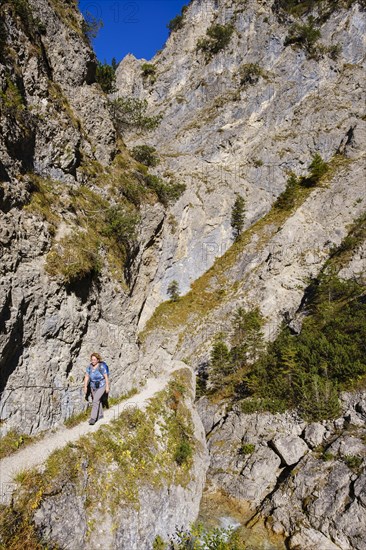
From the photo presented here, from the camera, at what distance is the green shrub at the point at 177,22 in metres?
76.2

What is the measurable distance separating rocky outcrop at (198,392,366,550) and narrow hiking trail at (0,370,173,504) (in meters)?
9.19

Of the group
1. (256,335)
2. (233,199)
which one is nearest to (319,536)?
(256,335)

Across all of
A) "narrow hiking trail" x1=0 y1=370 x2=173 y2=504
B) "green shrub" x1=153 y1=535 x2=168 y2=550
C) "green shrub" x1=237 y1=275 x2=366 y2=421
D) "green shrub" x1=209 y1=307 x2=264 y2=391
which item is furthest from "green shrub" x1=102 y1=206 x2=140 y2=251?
"green shrub" x1=153 y1=535 x2=168 y2=550

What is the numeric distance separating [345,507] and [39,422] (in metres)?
14.6

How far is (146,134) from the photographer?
5788 centimetres

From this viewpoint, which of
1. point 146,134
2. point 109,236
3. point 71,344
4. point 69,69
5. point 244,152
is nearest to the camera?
point 71,344

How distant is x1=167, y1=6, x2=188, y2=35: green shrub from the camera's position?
250 ft

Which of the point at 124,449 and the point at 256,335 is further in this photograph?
the point at 256,335

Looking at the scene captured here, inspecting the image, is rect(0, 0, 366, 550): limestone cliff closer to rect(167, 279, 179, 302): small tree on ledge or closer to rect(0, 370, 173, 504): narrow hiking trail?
rect(0, 370, 173, 504): narrow hiking trail

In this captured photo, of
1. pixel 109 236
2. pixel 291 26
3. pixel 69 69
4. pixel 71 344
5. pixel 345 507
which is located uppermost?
pixel 291 26

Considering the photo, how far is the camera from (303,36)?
58750mm

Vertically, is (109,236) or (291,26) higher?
(291,26)

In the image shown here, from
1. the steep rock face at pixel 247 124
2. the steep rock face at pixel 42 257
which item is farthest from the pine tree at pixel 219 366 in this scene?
the steep rock face at pixel 42 257

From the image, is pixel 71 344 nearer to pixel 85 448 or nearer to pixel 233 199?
pixel 85 448
